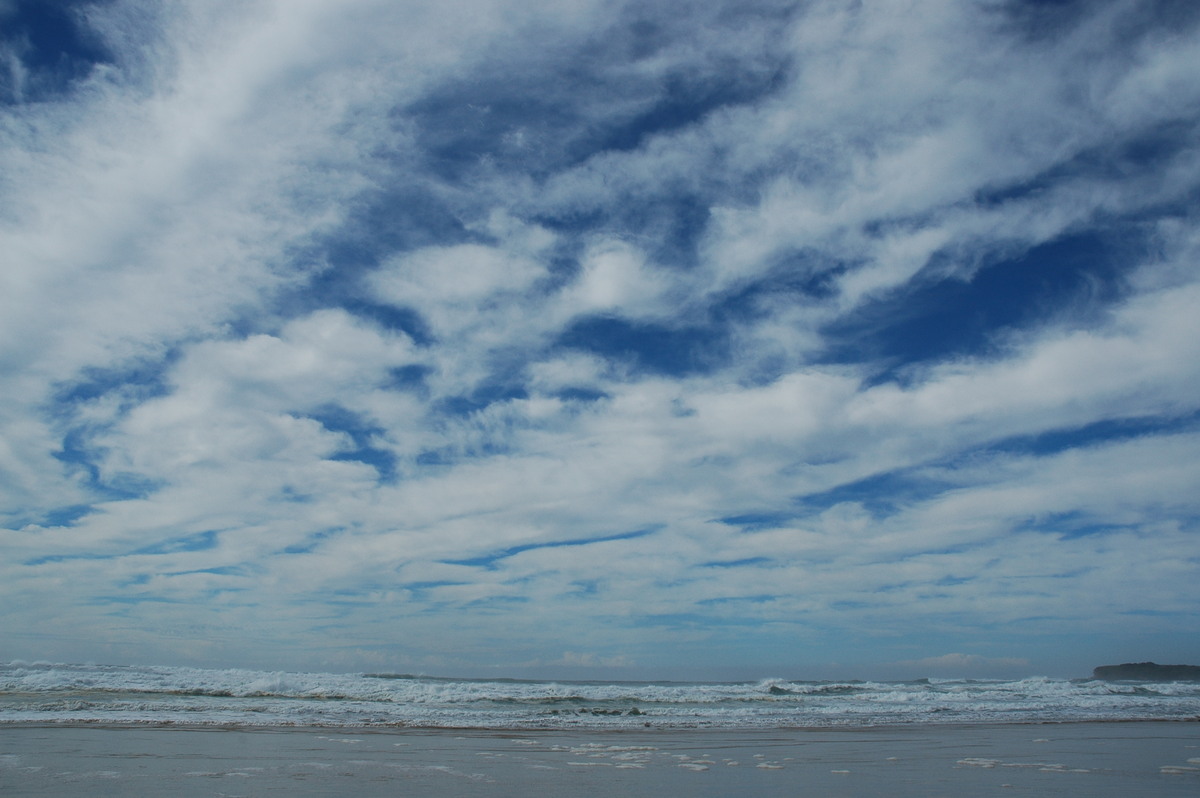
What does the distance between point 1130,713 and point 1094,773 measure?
65.6ft

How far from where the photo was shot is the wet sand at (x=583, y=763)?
28.8 ft

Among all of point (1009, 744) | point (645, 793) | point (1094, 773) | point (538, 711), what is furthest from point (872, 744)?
point (538, 711)

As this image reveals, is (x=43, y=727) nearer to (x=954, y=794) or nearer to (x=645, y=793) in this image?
(x=645, y=793)

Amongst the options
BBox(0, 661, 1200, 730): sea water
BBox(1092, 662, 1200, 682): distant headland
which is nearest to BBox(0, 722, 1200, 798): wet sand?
BBox(0, 661, 1200, 730): sea water

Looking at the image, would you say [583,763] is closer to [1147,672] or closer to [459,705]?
[459,705]

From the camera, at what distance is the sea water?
19422 mm

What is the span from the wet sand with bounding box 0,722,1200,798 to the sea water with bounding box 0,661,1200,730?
338 centimetres

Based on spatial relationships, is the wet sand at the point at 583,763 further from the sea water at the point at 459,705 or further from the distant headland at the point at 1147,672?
the distant headland at the point at 1147,672

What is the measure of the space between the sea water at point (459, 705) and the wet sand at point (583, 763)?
3378 mm

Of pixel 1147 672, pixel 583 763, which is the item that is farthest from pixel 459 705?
pixel 1147 672

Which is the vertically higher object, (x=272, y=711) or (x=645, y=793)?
(x=645, y=793)

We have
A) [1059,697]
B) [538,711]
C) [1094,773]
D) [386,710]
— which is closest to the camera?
[1094,773]

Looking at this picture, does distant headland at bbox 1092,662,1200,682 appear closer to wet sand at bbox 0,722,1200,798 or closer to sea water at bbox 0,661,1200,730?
sea water at bbox 0,661,1200,730

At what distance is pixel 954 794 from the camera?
8.48 meters
